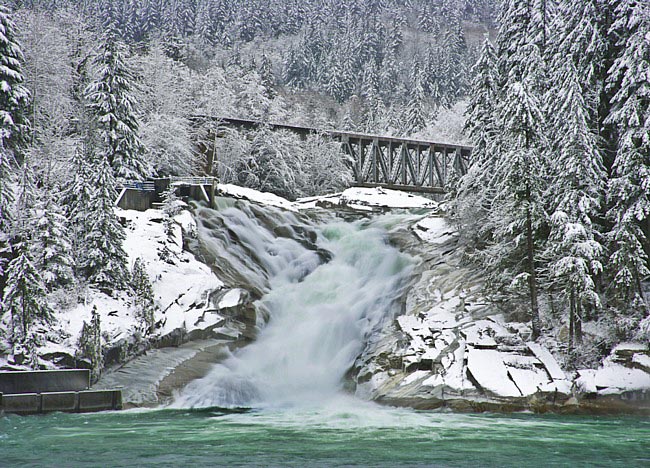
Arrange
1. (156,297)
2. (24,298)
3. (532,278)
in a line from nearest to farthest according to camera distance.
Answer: (24,298)
(532,278)
(156,297)

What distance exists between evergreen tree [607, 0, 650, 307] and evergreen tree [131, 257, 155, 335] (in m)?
17.8

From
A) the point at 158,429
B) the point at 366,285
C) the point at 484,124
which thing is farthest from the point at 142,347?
the point at 484,124

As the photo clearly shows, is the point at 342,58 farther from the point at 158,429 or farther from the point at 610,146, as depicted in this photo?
the point at 158,429

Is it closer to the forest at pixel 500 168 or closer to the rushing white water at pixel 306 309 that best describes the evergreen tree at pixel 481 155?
the forest at pixel 500 168

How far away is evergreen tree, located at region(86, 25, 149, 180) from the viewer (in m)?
37.2

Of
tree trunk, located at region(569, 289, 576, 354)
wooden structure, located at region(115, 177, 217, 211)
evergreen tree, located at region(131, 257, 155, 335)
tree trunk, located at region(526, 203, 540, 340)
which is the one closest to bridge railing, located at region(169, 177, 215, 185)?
wooden structure, located at region(115, 177, 217, 211)

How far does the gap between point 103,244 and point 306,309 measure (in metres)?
9.26

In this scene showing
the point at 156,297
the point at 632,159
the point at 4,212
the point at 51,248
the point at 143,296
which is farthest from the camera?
the point at 156,297

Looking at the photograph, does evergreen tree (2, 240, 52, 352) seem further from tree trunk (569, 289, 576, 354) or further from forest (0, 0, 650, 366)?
tree trunk (569, 289, 576, 354)

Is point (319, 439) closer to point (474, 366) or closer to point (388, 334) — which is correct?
point (474, 366)

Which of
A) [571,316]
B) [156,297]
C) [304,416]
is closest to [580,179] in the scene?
[571,316]

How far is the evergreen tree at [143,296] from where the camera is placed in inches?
1029

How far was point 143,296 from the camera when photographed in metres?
26.6

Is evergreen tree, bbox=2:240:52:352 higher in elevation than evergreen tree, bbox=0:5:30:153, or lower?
lower
